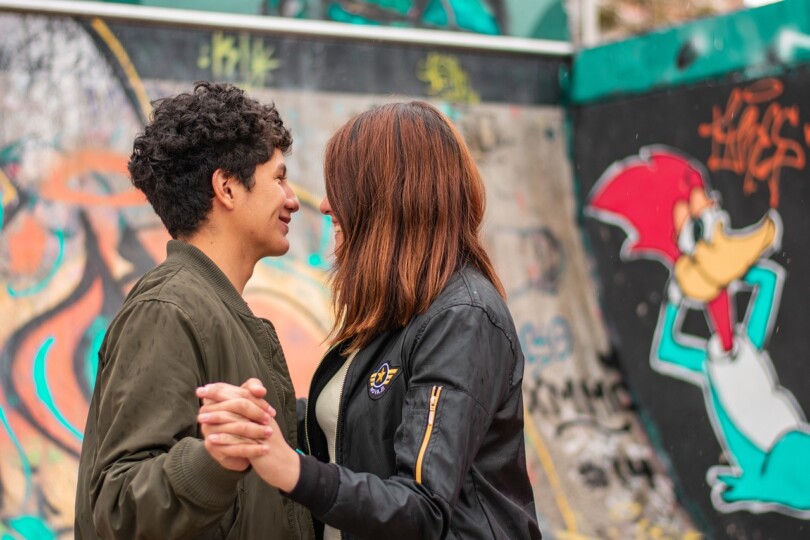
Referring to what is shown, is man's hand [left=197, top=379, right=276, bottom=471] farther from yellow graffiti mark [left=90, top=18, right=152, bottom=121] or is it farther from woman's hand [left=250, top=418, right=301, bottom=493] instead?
yellow graffiti mark [left=90, top=18, right=152, bottom=121]

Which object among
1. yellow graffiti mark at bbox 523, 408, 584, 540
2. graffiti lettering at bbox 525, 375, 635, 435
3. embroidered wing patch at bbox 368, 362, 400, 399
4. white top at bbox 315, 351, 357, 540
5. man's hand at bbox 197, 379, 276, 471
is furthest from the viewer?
graffiti lettering at bbox 525, 375, 635, 435

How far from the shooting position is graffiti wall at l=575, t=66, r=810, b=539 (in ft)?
17.1

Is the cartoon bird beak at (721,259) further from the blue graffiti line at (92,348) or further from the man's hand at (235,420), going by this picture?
the man's hand at (235,420)

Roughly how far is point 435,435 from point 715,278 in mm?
4162

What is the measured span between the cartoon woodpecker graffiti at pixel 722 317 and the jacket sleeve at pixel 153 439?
3965 mm

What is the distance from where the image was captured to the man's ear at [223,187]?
8.16 feet

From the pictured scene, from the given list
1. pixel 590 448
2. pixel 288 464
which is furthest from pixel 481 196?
pixel 590 448

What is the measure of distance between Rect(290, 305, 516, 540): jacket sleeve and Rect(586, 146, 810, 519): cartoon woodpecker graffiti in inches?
141

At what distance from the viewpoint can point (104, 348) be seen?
2232mm

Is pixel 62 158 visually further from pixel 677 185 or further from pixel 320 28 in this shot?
pixel 677 185

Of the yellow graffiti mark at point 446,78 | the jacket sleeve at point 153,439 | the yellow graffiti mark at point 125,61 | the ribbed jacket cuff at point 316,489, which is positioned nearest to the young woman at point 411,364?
the ribbed jacket cuff at point 316,489

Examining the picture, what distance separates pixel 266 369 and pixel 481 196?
0.71 m

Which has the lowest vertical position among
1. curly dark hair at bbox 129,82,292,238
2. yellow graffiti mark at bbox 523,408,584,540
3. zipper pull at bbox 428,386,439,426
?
yellow graffiti mark at bbox 523,408,584,540

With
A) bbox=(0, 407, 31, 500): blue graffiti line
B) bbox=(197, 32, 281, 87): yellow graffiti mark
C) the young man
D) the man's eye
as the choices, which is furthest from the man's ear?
the man's eye
